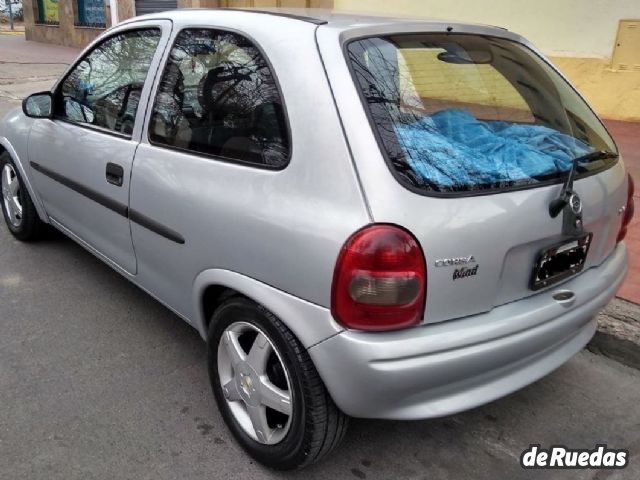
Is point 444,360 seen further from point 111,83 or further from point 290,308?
point 111,83

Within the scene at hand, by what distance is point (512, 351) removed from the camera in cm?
214

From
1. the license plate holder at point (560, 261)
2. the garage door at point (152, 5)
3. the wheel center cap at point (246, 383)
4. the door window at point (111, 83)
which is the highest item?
the garage door at point (152, 5)

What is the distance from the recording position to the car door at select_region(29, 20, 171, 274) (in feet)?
9.64

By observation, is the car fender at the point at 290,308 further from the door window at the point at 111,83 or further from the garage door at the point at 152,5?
the garage door at the point at 152,5

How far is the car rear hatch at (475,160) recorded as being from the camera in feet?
6.46

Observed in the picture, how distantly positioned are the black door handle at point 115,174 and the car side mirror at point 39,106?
972 mm

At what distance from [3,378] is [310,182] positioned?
193cm

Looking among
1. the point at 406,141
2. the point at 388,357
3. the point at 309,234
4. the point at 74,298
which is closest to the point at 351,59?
the point at 406,141

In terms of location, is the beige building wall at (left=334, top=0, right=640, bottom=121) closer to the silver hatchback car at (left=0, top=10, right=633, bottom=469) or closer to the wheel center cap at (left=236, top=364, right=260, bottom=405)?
the silver hatchback car at (left=0, top=10, right=633, bottom=469)

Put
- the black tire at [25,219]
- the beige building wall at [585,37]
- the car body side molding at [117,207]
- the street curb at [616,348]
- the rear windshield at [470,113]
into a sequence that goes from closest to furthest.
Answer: the rear windshield at [470,113] → the car body side molding at [117,207] → the street curb at [616,348] → the black tire at [25,219] → the beige building wall at [585,37]

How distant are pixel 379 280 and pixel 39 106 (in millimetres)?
2827

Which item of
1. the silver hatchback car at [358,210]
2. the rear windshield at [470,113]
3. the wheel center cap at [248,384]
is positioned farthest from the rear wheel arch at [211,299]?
the rear windshield at [470,113]

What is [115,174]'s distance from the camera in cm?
296

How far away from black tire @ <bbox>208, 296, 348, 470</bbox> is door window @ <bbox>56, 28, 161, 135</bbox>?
124cm
